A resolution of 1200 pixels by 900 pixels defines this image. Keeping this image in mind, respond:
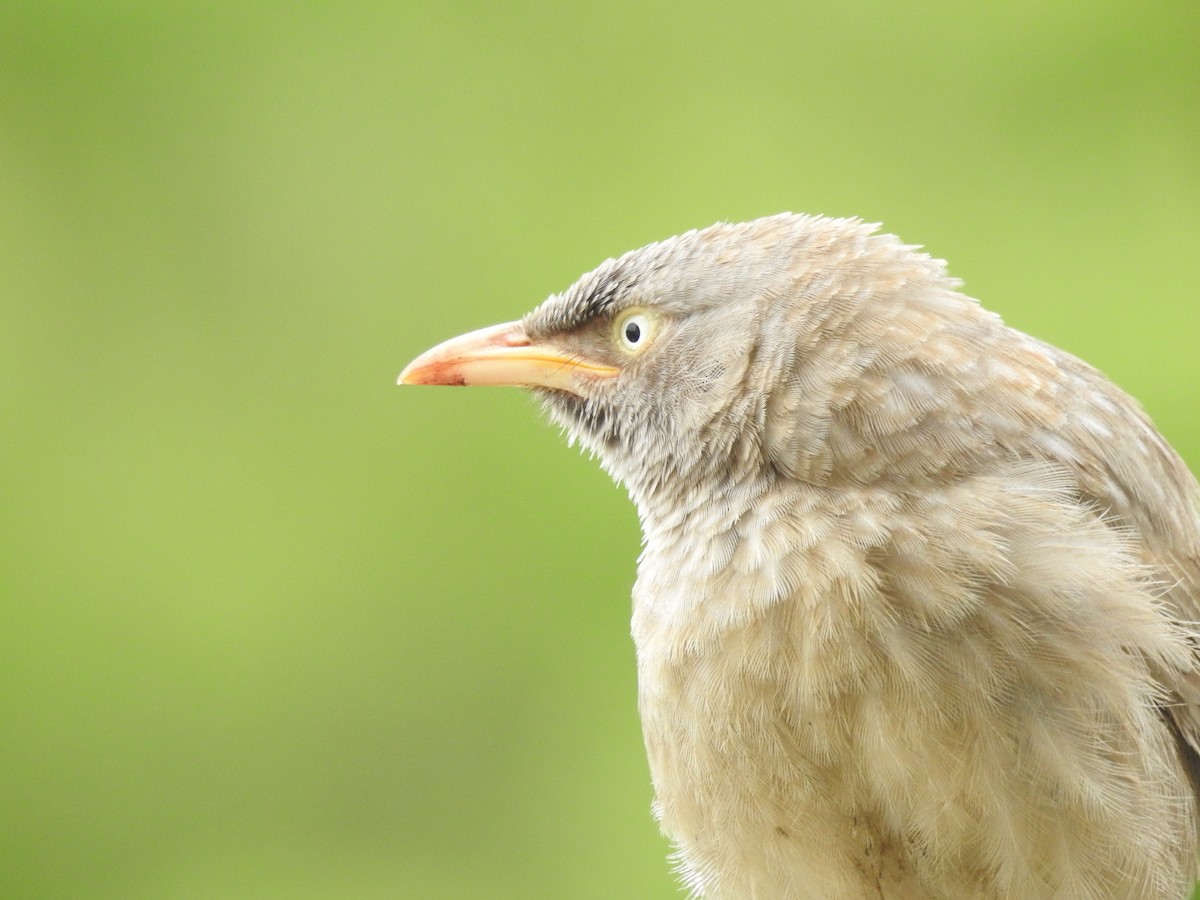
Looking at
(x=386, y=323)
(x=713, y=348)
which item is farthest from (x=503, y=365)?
(x=386, y=323)

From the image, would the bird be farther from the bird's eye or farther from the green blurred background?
the green blurred background

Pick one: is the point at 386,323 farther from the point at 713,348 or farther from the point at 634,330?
the point at 713,348

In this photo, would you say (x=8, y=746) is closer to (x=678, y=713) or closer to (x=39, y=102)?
(x=39, y=102)

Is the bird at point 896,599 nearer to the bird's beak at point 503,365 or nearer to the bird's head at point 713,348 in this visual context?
the bird's head at point 713,348

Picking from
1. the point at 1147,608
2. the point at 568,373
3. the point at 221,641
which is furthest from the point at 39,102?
the point at 1147,608

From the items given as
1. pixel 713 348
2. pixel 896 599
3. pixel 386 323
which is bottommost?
pixel 896 599

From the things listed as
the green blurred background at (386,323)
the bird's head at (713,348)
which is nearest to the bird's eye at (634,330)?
the bird's head at (713,348)
